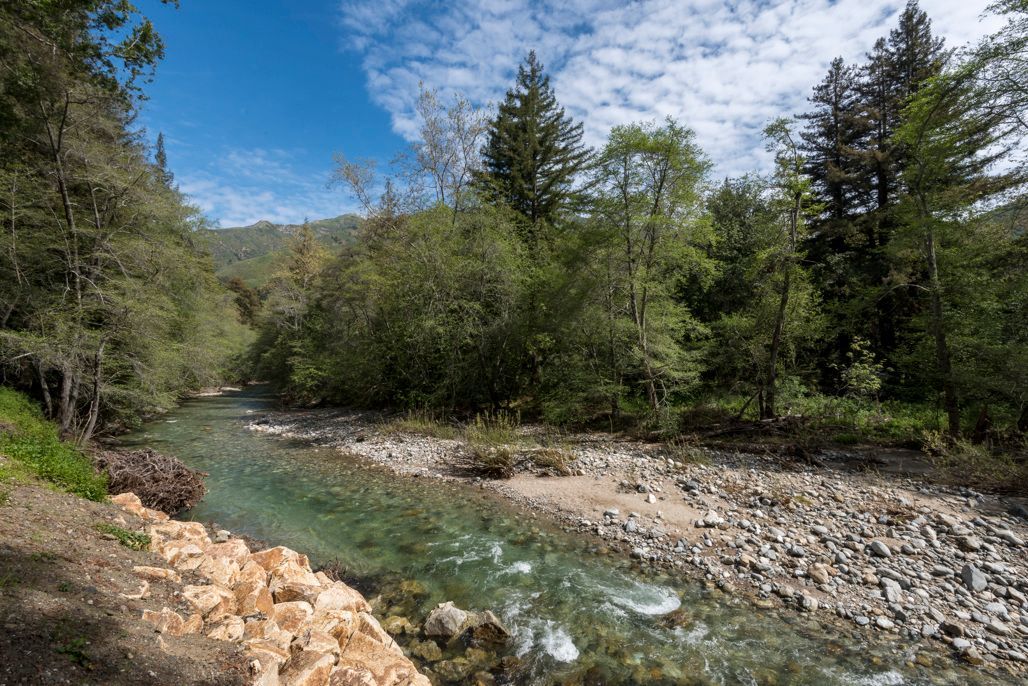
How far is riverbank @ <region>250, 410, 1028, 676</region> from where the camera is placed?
17.2 ft

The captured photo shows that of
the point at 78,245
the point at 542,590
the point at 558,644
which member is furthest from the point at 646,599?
the point at 78,245

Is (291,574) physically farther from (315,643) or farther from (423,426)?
(423,426)

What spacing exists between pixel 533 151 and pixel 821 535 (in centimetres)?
2121

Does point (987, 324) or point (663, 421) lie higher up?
point (987, 324)

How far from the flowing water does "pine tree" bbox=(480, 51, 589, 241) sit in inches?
653

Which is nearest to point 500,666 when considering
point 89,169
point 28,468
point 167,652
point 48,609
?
point 167,652

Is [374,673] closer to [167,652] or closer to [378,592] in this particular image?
[167,652]

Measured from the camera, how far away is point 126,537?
16.4 ft

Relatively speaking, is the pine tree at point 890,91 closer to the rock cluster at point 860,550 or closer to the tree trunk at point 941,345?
the tree trunk at point 941,345

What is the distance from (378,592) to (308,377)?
69.6 ft

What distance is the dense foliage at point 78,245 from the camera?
30.5 ft

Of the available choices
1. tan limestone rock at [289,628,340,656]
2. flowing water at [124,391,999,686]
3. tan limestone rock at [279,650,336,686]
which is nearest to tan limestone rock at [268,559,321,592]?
flowing water at [124,391,999,686]

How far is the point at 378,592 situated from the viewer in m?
6.06

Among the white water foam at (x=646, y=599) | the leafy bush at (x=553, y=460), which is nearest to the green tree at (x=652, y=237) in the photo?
the leafy bush at (x=553, y=460)
